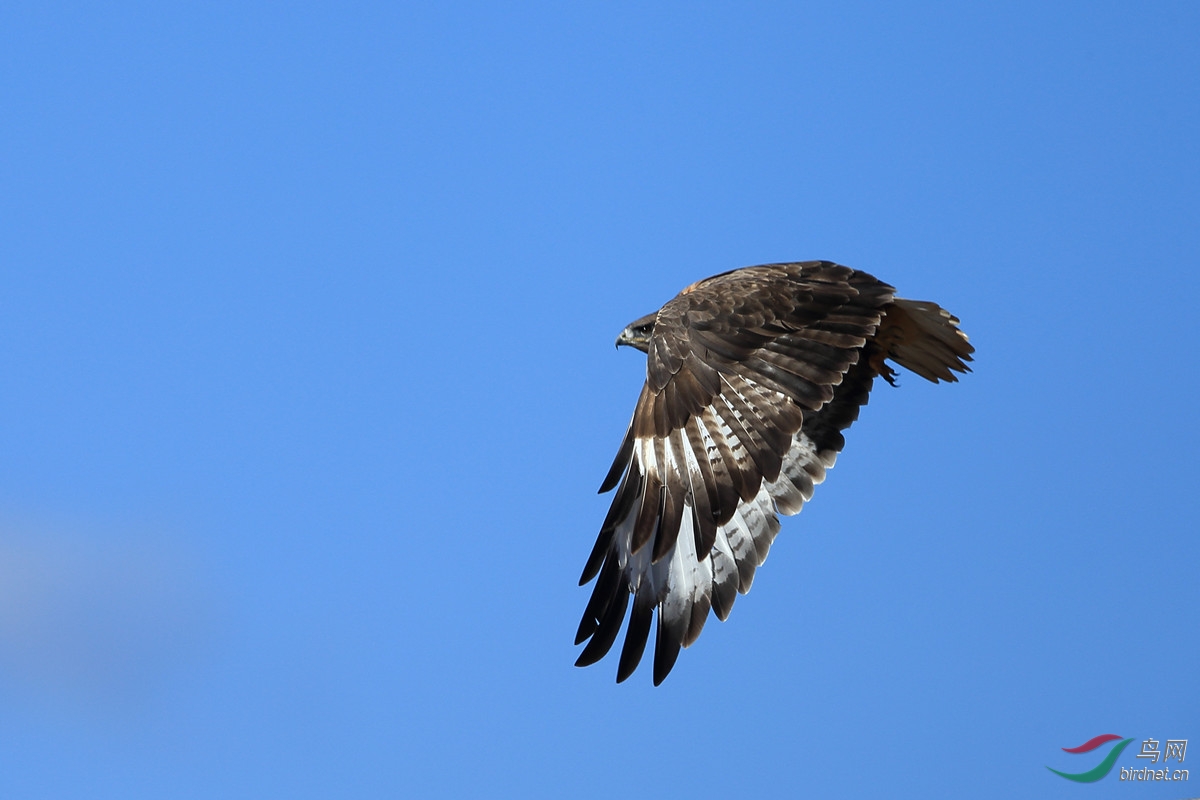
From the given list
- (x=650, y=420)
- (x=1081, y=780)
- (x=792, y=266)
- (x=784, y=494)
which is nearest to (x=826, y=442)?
(x=784, y=494)

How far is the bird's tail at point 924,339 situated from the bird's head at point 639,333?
1.85m

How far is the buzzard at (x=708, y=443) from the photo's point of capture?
734cm

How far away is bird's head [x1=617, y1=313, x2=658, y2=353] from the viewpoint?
33.1 ft

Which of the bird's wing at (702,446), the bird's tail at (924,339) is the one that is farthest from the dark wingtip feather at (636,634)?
the bird's tail at (924,339)

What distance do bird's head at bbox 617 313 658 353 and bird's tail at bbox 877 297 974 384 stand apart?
1.85 meters

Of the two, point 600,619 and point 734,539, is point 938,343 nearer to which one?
point 734,539

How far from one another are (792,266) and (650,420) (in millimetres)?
1964

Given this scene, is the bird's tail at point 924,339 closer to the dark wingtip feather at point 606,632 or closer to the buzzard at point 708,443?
the buzzard at point 708,443

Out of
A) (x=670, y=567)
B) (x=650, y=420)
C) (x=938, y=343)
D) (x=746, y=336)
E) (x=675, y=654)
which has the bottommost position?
(x=675, y=654)

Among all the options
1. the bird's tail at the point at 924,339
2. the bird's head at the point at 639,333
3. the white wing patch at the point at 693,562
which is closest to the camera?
the white wing patch at the point at 693,562

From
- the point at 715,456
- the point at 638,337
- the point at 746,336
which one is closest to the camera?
the point at 715,456

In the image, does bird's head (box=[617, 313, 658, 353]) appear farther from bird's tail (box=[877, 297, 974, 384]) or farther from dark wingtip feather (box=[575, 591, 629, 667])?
dark wingtip feather (box=[575, 591, 629, 667])

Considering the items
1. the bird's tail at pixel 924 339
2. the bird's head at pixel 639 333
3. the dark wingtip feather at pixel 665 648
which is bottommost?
the dark wingtip feather at pixel 665 648

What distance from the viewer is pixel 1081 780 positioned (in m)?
13.0
